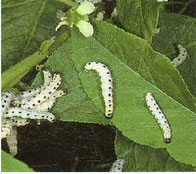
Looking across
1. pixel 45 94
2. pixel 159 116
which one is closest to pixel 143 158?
pixel 159 116

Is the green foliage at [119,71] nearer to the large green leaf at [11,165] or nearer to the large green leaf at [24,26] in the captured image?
the large green leaf at [24,26]

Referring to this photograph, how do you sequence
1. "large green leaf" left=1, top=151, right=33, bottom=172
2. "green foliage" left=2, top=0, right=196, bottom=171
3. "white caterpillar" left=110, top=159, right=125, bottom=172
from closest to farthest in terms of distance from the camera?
"large green leaf" left=1, top=151, right=33, bottom=172 → "green foliage" left=2, top=0, right=196, bottom=171 → "white caterpillar" left=110, top=159, right=125, bottom=172

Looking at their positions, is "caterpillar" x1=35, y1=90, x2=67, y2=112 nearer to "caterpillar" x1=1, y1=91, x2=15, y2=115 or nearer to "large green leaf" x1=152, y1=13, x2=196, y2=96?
"caterpillar" x1=1, y1=91, x2=15, y2=115

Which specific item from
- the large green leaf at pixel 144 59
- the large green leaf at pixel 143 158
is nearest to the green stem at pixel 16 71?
the large green leaf at pixel 144 59

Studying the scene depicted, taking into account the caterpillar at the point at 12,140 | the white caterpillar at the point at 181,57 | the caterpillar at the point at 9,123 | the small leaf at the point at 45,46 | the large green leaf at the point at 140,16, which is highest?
the large green leaf at the point at 140,16

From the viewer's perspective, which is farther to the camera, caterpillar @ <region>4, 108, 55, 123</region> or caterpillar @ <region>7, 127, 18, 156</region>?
caterpillar @ <region>7, 127, 18, 156</region>

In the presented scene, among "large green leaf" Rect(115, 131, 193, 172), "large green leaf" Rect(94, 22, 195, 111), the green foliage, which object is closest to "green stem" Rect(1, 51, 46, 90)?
the green foliage
